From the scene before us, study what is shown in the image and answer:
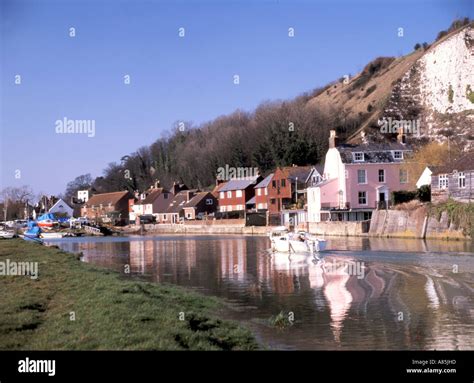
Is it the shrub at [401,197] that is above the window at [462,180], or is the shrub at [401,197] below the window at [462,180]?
below

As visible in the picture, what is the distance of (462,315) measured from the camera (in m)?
20.6

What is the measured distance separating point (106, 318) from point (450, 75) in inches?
4642

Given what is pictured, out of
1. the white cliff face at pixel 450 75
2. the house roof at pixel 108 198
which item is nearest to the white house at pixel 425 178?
the white cliff face at pixel 450 75

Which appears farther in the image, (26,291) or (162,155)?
(162,155)

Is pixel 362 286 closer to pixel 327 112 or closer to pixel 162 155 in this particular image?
pixel 327 112

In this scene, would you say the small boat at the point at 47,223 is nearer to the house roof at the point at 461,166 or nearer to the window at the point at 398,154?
the window at the point at 398,154

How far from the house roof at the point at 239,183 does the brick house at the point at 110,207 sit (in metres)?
41.3

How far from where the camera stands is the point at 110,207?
16000cm

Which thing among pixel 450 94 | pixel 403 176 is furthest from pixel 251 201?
pixel 450 94

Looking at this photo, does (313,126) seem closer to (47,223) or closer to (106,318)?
(47,223)

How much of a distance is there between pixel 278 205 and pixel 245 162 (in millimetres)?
33122

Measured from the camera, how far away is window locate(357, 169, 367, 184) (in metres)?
78.6

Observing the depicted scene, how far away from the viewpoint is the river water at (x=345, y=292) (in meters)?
17.5
